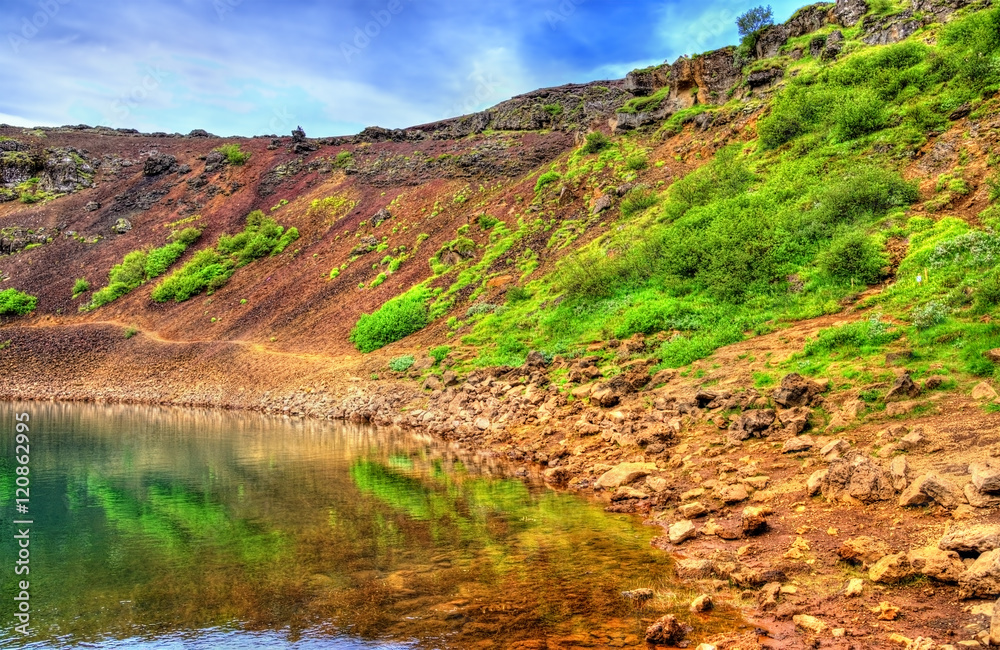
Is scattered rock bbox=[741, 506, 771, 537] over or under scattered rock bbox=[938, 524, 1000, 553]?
under

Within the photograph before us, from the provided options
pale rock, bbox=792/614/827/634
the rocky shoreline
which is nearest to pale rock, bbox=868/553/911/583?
the rocky shoreline

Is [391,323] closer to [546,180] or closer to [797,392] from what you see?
[546,180]

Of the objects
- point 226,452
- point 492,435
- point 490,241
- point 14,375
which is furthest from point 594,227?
point 14,375

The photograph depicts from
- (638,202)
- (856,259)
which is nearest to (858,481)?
(856,259)

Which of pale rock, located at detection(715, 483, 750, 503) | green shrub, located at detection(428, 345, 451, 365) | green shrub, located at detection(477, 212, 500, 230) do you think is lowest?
pale rock, located at detection(715, 483, 750, 503)

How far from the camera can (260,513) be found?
1316 centimetres

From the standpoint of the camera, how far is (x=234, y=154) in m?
70.3

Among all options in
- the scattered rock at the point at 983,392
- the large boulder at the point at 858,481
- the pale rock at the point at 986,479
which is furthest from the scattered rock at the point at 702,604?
the scattered rock at the point at 983,392

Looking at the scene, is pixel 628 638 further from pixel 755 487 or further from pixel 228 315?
pixel 228 315

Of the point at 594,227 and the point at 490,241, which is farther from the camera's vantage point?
the point at 490,241

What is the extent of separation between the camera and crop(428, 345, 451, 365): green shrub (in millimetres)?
30984

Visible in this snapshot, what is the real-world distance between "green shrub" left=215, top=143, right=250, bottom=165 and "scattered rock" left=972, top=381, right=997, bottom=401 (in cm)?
7177

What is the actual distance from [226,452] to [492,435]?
879 cm

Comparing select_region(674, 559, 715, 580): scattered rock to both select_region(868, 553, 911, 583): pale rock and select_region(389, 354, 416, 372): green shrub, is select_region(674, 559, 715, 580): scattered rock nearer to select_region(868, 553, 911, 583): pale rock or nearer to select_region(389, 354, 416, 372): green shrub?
select_region(868, 553, 911, 583): pale rock
